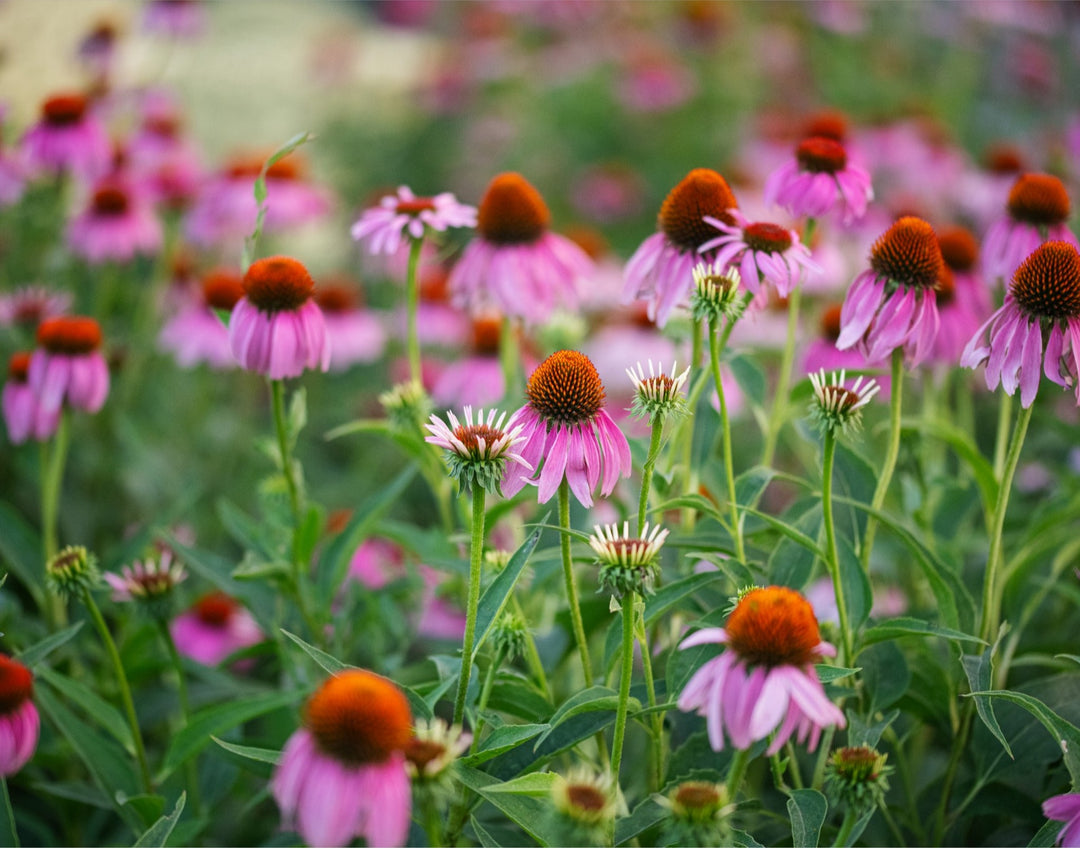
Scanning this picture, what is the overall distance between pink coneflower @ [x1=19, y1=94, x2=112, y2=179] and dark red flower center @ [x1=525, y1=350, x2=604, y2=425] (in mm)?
1425

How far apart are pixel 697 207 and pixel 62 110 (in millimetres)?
1381

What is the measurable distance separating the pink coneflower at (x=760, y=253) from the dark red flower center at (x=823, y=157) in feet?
0.63

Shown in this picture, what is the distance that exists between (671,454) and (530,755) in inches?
13.0

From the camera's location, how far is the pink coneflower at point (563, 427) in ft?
2.58

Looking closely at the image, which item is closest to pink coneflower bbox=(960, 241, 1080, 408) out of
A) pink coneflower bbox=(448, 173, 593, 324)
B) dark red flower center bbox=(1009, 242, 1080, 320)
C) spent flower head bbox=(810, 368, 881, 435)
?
dark red flower center bbox=(1009, 242, 1080, 320)

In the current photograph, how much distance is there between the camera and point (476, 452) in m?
0.75

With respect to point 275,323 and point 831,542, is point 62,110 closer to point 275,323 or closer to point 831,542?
point 275,323

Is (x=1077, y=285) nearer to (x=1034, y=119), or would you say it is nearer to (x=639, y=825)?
(x=639, y=825)

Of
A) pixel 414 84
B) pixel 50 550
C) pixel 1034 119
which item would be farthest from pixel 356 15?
pixel 50 550

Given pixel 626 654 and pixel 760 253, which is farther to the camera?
pixel 760 253

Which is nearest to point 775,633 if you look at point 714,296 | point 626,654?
point 626,654

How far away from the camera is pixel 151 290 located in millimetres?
1987

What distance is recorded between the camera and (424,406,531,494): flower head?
2.45 ft

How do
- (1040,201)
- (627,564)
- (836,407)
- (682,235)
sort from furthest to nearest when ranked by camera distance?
1. (1040,201)
2. (682,235)
3. (836,407)
4. (627,564)
